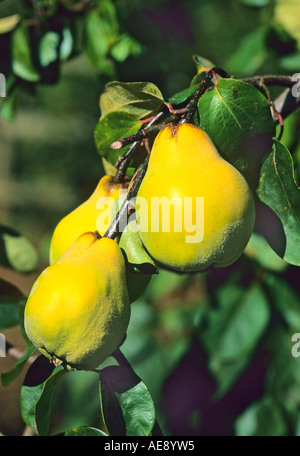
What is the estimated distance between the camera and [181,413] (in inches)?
46.7

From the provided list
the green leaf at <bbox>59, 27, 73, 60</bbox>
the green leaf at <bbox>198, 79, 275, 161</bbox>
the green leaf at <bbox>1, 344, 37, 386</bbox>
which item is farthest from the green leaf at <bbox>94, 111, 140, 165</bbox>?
the green leaf at <bbox>59, 27, 73, 60</bbox>

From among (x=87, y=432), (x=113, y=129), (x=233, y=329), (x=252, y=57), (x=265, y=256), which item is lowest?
(x=233, y=329)

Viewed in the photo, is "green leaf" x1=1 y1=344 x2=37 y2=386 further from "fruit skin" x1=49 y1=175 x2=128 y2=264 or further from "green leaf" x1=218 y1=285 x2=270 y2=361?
"green leaf" x1=218 y1=285 x2=270 y2=361

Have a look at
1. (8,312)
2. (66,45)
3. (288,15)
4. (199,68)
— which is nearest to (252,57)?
(288,15)

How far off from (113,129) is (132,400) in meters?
0.38

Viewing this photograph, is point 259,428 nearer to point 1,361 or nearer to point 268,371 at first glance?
point 268,371

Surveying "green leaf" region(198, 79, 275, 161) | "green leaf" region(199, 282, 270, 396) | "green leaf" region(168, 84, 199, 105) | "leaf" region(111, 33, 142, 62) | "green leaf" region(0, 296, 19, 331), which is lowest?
"green leaf" region(199, 282, 270, 396)

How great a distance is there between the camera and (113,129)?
73 centimetres

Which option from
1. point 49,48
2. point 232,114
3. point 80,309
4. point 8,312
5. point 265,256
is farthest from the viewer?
point 49,48

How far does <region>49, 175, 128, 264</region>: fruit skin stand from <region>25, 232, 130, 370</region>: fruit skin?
0.07 meters

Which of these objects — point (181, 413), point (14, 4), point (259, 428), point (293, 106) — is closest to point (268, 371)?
point (259, 428)

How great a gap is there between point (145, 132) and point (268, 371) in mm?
681

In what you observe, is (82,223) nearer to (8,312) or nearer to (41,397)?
(41,397)

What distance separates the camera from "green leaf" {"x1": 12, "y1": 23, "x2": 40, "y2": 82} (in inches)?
44.7
